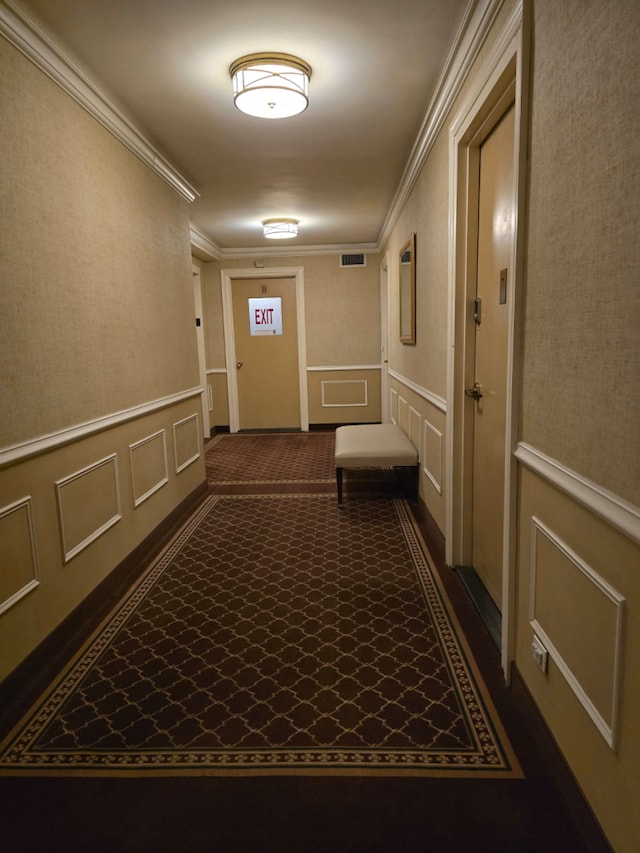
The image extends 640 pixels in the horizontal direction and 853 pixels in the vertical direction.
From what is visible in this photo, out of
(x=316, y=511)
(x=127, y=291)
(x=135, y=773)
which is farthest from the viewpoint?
(x=316, y=511)

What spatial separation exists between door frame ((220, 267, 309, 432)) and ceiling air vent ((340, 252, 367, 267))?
0.58 meters

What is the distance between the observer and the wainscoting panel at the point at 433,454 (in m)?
3.14

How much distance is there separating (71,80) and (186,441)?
2452mm

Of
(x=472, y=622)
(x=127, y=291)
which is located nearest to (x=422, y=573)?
(x=472, y=622)

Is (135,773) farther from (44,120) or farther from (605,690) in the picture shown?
(44,120)

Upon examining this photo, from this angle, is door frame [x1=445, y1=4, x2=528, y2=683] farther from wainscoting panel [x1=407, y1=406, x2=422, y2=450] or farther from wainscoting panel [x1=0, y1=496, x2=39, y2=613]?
wainscoting panel [x1=0, y1=496, x2=39, y2=613]

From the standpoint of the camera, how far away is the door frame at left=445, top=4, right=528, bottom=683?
1635 mm

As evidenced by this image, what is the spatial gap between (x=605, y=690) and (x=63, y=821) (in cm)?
144

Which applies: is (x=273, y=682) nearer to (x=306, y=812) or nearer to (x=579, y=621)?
(x=306, y=812)

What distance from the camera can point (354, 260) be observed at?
7.08 m

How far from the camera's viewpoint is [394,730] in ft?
5.50

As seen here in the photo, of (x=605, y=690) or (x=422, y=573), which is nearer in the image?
(x=605, y=690)

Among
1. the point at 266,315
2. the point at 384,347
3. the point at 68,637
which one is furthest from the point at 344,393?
the point at 68,637

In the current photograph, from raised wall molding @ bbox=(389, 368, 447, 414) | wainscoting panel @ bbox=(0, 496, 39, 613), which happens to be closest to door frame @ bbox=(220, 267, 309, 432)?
raised wall molding @ bbox=(389, 368, 447, 414)
